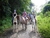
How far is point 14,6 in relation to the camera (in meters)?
15.6

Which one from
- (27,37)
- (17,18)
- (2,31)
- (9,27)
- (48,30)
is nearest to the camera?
(48,30)

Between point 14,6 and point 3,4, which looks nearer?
point 3,4

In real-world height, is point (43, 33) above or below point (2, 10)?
below

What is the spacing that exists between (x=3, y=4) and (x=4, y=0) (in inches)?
22.8

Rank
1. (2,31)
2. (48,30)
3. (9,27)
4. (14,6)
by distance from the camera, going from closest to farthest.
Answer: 1. (48,30)
2. (2,31)
3. (9,27)
4. (14,6)

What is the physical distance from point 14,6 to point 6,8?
2.22 metres

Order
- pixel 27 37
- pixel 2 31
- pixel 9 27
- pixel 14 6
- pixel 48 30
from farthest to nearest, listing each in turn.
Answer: pixel 14 6 < pixel 9 27 < pixel 2 31 < pixel 27 37 < pixel 48 30

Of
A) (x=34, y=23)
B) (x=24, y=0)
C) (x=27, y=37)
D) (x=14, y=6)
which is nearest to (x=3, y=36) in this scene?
(x=27, y=37)

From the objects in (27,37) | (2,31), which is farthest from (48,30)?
(2,31)

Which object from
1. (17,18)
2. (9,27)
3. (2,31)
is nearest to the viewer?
(2,31)

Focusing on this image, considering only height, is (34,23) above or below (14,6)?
below

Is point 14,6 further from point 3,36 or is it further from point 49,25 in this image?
point 49,25

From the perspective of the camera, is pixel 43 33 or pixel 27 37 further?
pixel 27 37

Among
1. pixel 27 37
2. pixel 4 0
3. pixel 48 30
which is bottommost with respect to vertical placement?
pixel 27 37
